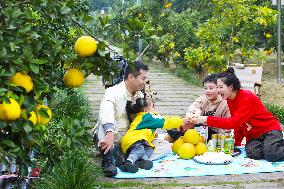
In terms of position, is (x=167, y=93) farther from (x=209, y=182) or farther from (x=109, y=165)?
(x=209, y=182)

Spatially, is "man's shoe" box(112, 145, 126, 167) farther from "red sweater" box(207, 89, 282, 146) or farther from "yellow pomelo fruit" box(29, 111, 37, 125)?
"yellow pomelo fruit" box(29, 111, 37, 125)

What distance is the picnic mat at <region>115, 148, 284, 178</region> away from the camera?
5094 mm

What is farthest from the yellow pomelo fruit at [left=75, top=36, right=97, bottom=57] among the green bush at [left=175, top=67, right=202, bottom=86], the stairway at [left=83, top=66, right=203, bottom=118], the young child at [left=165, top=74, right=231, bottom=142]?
the green bush at [left=175, top=67, right=202, bottom=86]

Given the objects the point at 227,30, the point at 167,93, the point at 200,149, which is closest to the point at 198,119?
the point at 200,149

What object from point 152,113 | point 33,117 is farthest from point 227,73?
point 33,117

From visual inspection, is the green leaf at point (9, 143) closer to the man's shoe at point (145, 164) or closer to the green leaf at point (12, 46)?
the green leaf at point (12, 46)

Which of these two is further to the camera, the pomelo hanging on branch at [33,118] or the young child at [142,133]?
the young child at [142,133]

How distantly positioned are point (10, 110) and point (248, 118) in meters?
4.00

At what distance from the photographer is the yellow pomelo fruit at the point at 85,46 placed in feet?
7.73

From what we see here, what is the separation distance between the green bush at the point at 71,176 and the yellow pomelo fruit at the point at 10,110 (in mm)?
2045

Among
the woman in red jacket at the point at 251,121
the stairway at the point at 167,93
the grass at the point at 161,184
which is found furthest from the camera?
the stairway at the point at 167,93

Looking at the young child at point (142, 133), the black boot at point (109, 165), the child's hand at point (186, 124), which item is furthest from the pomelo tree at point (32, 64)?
the child's hand at point (186, 124)

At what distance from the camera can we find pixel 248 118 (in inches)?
221

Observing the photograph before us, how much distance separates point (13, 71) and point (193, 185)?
3070 millimetres
